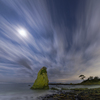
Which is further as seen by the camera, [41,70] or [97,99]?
[41,70]

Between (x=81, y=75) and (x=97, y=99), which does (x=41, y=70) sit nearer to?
(x=97, y=99)

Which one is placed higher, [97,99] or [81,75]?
[81,75]

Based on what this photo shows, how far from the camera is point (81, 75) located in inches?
4104

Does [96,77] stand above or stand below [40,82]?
above

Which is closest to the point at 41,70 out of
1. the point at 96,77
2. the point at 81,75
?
the point at 81,75

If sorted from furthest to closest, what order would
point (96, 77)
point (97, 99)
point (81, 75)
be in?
point (81, 75) < point (96, 77) < point (97, 99)

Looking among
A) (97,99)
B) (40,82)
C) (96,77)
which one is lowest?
(97,99)

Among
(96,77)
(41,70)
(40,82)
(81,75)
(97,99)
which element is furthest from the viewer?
(81,75)

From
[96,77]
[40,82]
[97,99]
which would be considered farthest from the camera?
[96,77]

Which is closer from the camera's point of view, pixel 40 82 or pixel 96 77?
pixel 40 82

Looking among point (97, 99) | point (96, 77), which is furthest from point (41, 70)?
point (96, 77)

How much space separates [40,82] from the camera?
58.2 metres

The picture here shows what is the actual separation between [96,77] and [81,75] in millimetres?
19309

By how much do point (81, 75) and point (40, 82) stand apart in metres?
74.5
